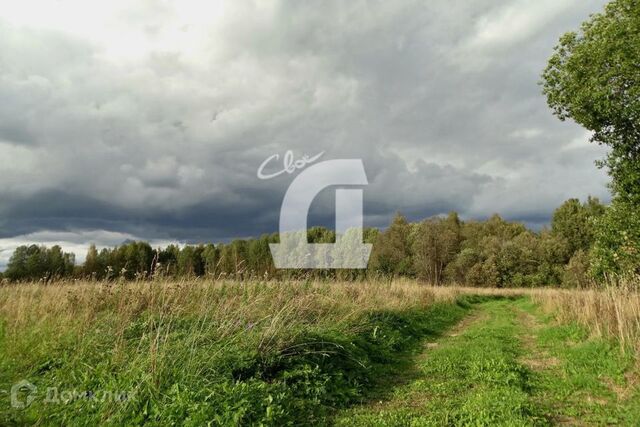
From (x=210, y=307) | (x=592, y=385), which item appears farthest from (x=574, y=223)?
(x=210, y=307)

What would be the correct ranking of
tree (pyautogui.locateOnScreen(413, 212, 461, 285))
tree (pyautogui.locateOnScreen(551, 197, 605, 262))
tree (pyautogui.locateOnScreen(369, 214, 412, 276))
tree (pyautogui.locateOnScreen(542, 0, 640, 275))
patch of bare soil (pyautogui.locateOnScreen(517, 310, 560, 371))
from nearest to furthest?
1. patch of bare soil (pyautogui.locateOnScreen(517, 310, 560, 371))
2. tree (pyautogui.locateOnScreen(542, 0, 640, 275))
3. tree (pyautogui.locateOnScreen(551, 197, 605, 262))
4. tree (pyautogui.locateOnScreen(413, 212, 461, 285))
5. tree (pyautogui.locateOnScreen(369, 214, 412, 276))

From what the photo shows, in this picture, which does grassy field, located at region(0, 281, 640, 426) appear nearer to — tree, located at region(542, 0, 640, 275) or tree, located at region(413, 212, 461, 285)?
tree, located at region(542, 0, 640, 275)

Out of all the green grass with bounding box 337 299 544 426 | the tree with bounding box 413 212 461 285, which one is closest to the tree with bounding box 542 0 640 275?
the green grass with bounding box 337 299 544 426

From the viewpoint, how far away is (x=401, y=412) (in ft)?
18.1

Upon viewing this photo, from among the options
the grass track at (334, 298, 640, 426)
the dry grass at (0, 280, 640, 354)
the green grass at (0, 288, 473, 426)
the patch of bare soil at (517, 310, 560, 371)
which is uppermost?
the dry grass at (0, 280, 640, 354)

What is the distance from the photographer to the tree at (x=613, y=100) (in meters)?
13.9

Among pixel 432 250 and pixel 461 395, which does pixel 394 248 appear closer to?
pixel 432 250

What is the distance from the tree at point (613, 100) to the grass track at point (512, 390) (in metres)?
6.96

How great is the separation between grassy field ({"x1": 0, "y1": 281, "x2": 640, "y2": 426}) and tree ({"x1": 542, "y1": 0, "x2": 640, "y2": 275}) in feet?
19.3

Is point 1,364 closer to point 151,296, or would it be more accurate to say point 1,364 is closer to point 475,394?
point 151,296

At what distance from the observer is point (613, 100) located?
14.2 meters

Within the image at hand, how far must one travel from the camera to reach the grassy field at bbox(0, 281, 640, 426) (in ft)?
15.7

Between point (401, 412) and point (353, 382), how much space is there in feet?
4.49

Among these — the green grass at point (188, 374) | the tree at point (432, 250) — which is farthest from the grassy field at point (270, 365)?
the tree at point (432, 250)
